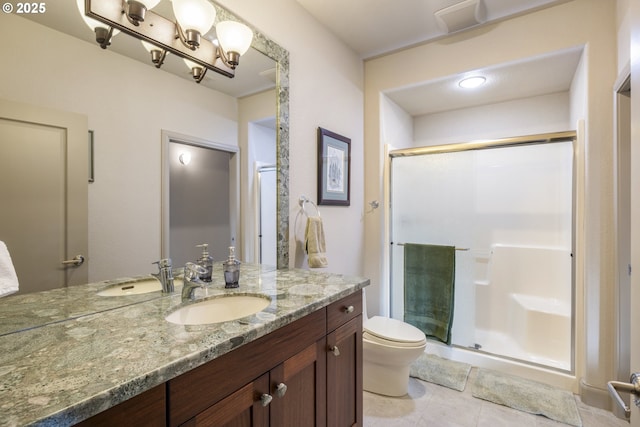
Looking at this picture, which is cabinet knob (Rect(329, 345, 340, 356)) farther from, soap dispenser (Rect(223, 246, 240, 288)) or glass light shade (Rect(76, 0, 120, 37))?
glass light shade (Rect(76, 0, 120, 37))

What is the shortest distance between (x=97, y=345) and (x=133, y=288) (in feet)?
1.44

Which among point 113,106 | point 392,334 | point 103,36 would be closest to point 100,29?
point 103,36

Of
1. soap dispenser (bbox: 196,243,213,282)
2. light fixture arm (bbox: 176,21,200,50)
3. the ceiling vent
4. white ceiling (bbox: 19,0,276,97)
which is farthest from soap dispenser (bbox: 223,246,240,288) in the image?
the ceiling vent

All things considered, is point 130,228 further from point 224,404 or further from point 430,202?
point 430,202

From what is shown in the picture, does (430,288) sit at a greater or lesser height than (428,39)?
lesser

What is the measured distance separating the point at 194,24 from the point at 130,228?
0.91 metres

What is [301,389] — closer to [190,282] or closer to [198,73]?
[190,282]

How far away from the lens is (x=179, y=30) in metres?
1.29

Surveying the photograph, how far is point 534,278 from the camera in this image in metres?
2.68

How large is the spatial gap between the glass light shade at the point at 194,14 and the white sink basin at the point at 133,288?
1.08 m

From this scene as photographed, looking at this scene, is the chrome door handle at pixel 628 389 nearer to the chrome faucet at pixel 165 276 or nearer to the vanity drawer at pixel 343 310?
the vanity drawer at pixel 343 310

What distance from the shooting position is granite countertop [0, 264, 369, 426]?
1.68 ft

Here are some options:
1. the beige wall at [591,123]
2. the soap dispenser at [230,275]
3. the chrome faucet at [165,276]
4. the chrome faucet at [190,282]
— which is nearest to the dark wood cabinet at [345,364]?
the soap dispenser at [230,275]

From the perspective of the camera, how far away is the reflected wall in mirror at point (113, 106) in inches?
34.5
